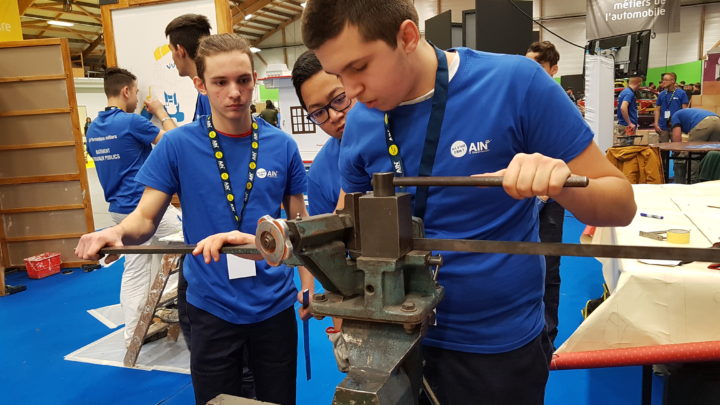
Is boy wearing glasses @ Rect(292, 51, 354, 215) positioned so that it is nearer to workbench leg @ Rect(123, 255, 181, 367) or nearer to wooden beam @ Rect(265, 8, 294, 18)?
workbench leg @ Rect(123, 255, 181, 367)

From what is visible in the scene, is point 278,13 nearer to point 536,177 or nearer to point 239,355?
point 239,355

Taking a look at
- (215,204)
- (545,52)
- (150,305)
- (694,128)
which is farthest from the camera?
(694,128)

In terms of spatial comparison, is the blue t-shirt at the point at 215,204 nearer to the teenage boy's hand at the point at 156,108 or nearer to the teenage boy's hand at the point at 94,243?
the teenage boy's hand at the point at 94,243

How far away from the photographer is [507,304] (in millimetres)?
1152

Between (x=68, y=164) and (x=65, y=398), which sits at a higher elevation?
(x=68, y=164)

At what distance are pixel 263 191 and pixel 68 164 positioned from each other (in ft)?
16.0

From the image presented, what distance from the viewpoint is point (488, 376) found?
1157 mm

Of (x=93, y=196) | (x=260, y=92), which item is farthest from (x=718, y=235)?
(x=260, y=92)

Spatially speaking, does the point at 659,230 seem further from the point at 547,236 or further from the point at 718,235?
the point at 547,236

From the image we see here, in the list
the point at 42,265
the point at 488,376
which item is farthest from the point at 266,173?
the point at 42,265

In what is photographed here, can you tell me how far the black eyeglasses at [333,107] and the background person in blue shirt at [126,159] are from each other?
87.7 inches

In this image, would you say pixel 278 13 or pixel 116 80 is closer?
pixel 116 80

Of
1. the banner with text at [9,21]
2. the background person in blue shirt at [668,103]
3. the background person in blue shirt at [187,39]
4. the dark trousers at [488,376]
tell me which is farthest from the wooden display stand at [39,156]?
the background person in blue shirt at [668,103]

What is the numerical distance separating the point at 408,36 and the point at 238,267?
1055 millimetres
